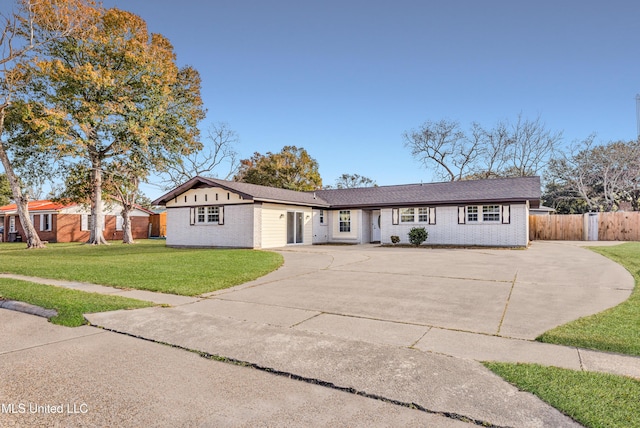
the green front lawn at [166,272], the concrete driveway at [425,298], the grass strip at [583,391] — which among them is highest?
the green front lawn at [166,272]

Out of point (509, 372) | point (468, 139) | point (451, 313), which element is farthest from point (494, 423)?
point (468, 139)

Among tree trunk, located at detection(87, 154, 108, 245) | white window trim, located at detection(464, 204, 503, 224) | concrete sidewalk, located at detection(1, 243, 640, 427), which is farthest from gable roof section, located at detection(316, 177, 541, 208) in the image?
tree trunk, located at detection(87, 154, 108, 245)

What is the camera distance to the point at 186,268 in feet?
35.3

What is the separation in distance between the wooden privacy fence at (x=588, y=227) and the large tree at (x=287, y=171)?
20986mm

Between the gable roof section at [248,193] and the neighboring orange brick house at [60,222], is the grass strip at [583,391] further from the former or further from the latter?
the neighboring orange brick house at [60,222]

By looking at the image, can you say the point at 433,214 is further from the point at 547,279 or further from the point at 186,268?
the point at 186,268

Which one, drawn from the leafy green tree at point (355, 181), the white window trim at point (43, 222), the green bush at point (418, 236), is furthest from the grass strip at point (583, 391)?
the leafy green tree at point (355, 181)

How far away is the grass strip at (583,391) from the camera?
2.56 m

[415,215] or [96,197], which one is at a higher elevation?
[96,197]

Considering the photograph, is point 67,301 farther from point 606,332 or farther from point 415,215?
point 415,215

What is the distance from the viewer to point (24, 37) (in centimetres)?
2175

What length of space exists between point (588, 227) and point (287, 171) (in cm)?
2543

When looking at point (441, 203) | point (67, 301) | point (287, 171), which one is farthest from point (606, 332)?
point (287, 171)

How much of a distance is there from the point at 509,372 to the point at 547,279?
6.60 meters
